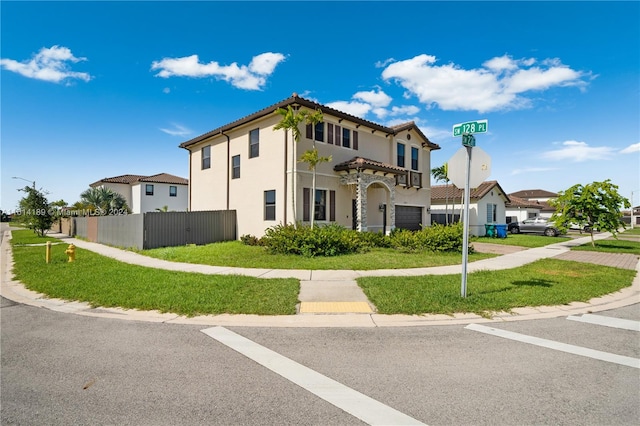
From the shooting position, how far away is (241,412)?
286cm

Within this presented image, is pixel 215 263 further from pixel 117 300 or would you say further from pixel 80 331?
pixel 80 331

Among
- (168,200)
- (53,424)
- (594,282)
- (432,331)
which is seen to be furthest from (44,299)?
(168,200)

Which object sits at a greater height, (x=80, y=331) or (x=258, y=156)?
(x=258, y=156)

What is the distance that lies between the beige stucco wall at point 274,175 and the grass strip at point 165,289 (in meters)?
7.20

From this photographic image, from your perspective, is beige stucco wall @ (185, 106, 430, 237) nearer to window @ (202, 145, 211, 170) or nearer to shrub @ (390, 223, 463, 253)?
window @ (202, 145, 211, 170)

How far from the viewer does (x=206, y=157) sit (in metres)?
20.7

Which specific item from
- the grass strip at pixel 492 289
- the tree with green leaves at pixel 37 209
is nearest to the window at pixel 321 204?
the grass strip at pixel 492 289

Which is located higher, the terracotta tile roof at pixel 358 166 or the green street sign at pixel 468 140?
the terracotta tile roof at pixel 358 166

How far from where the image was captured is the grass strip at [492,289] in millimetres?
5961

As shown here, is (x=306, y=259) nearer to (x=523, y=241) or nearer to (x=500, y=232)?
(x=523, y=241)

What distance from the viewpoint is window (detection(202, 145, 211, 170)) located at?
2044cm

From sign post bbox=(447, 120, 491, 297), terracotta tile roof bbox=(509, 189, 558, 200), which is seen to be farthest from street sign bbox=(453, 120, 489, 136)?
terracotta tile roof bbox=(509, 189, 558, 200)

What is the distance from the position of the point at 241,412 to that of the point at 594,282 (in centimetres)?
944

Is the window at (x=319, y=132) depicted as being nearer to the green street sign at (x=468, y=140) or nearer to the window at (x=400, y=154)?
the window at (x=400, y=154)
